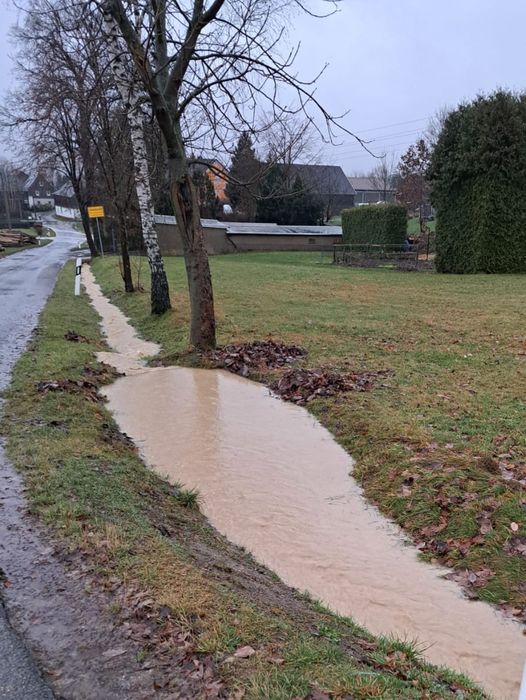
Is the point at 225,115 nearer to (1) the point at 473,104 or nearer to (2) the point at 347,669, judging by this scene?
(2) the point at 347,669

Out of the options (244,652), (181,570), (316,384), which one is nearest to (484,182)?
(316,384)

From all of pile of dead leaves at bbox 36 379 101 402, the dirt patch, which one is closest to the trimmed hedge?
pile of dead leaves at bbox 36 379 101 402

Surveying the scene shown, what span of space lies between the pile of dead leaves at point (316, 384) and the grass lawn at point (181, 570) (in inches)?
102

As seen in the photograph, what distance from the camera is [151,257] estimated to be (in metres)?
14.0

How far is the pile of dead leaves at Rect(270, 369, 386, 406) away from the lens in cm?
763

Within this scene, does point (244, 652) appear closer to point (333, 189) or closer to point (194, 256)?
point (194, 256)

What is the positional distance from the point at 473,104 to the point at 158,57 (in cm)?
1743

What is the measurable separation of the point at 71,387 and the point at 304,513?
13.0 feet

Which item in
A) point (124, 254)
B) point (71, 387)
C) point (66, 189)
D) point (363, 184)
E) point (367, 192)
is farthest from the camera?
point (363, 184)

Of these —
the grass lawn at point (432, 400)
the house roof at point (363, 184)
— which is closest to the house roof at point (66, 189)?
the grass lawn at point (432, 400)

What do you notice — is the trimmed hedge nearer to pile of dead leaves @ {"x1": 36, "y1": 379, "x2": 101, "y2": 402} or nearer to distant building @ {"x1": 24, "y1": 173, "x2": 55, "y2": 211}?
pile of dead leaves @ {"x1": 36, "y1": 379, "x2": 101, "y2": 402}

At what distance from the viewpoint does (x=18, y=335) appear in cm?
1107

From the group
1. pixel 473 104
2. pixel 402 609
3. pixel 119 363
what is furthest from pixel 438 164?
pixel 402 609

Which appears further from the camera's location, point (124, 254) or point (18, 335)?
point (124, 254)
